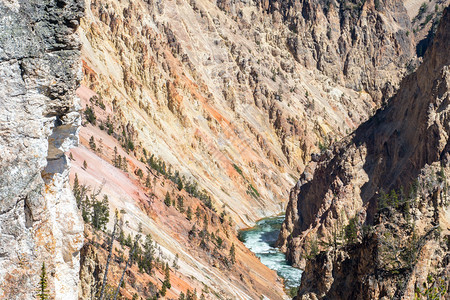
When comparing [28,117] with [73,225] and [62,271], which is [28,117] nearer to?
[73,225]

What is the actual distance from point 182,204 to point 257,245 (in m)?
16.6

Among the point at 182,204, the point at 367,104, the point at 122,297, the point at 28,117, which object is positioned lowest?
the point at 122,297

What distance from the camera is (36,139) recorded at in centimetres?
910

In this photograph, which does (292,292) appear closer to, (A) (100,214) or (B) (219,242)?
(B) (219,242)

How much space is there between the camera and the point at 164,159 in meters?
73.2

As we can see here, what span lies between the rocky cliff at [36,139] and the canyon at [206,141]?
0.03 meters

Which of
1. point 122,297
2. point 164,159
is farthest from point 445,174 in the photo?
point 164,159

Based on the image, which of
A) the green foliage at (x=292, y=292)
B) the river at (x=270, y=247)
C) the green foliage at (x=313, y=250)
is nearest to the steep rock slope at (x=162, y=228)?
the green foliage at (x=292, y=292)

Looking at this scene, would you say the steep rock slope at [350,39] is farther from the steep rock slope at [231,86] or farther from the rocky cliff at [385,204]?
the rocky cliff at [385,204]

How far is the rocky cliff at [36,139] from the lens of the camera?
8.69 m

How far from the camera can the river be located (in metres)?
56.0

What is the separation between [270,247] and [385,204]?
42.6m

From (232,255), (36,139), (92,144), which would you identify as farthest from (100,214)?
(36,139)

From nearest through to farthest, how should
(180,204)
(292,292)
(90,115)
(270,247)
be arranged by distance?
(292,292), (180,204), (90,115), (270,247)
